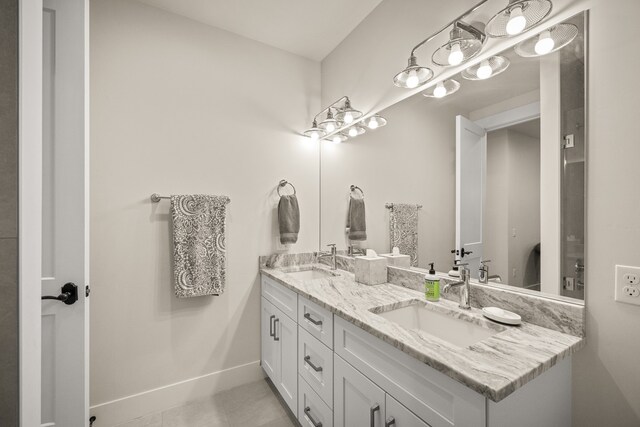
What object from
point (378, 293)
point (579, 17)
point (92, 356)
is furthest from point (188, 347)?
point (579, 17)

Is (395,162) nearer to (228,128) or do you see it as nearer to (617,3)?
(617,3)

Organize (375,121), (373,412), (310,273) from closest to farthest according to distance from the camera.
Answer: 1. (373,412)
2. (375,121)
3. (310,273)

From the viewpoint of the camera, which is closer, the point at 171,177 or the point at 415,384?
the point at 415,384

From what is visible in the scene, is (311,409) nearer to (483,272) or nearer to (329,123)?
(483,272)

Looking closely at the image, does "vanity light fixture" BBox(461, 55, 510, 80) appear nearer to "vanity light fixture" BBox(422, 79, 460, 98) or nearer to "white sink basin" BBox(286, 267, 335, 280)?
"vanity light fixture" BBox(422, 79, 460, 98)

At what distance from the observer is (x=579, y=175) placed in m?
0.97

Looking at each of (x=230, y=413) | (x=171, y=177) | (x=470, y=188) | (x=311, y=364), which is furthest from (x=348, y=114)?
(x=230, y=413)

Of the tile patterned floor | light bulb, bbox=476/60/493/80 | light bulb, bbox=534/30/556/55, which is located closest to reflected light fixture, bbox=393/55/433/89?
light bulb, bbox=476/60/493/80

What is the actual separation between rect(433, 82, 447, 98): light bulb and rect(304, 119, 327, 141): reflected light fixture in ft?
3.26

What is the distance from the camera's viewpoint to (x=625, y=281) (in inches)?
34.2

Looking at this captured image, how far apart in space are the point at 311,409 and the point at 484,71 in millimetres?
1825

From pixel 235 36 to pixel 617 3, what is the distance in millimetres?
2127

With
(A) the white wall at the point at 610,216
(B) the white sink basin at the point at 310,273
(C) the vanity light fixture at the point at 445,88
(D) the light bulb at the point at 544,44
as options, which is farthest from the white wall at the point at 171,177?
(A) the white wall at the point at 610,216

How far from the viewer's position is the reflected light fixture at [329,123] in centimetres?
210
